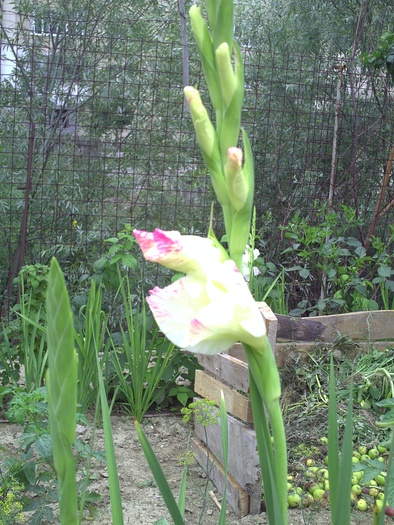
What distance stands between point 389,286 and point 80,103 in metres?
2.59

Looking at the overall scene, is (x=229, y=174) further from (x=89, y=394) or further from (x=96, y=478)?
(x=89, y=394)

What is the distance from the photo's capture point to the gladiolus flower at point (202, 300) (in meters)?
0.54

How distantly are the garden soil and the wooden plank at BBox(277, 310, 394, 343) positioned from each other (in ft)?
2.24

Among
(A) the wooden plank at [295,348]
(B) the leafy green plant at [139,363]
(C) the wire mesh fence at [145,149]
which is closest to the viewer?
(A) the wooden plank at [295,348]

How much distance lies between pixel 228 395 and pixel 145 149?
110 inches

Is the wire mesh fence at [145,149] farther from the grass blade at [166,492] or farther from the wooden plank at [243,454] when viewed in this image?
the grass blade at [166,492]

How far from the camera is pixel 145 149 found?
15.5 feet

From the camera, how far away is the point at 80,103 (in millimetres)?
4680

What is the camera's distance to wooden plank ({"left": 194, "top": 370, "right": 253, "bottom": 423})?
218 cm

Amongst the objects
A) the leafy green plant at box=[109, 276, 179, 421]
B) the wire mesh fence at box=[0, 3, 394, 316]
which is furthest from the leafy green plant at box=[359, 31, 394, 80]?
the leafy green plant at box=[109, 276, 179, 421]

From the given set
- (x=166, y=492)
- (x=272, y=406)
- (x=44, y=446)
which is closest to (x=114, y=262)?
(x=44, y=446)

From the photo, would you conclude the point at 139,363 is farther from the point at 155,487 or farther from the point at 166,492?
the point at 166,492

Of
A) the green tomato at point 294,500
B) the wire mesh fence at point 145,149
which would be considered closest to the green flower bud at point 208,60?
the green tomato at point 294,500

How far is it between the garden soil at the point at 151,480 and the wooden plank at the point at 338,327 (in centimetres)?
68
